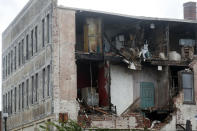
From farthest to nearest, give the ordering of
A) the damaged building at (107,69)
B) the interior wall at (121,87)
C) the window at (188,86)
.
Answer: the window at (188,86), the interior wall at (121,87), the damaged building at (107,69)

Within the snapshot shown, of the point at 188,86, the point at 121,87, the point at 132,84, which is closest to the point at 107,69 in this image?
the point at 121,87

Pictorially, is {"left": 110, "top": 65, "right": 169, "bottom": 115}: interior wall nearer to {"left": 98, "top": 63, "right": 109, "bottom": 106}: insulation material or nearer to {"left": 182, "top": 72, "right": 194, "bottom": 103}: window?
{"left": 98, "top": 63, "right": 109, "bottom": 106}: insulation material

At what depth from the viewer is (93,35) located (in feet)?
134

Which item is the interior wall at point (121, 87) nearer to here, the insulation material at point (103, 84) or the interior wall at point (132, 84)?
the interior wall at point (132, 84)

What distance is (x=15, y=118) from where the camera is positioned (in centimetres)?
4888

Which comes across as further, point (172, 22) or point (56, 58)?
point (172, 22)

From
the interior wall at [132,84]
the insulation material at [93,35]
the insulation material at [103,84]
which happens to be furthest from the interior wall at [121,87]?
the insulation material at [93,35]

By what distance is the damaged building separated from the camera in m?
39.1

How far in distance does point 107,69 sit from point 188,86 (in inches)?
225

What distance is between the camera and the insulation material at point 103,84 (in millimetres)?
40688

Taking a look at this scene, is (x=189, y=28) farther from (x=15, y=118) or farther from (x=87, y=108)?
(x=15, y=118)

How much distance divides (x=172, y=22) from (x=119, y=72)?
4.83m

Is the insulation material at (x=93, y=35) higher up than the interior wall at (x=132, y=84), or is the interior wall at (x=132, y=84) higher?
the insulation material at (x=93, y=35)

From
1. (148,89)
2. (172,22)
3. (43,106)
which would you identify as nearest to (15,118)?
(43,106)
